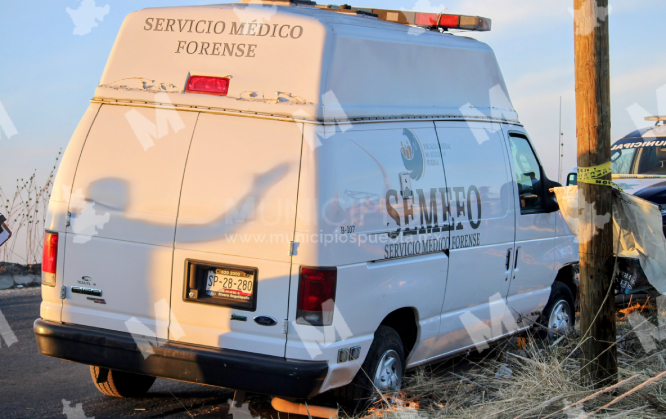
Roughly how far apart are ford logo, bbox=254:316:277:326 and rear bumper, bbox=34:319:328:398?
0.70 ft

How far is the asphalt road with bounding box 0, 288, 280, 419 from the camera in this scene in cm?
541

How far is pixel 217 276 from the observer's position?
15.7 feet

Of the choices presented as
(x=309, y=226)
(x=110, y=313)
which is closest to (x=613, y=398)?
(x=309, y=226)

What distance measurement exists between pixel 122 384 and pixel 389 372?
85.9 inches

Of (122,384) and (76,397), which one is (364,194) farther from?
(76,397)

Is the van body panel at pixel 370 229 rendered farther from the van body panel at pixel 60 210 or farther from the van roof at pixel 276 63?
the van body panel at pixel 60 210

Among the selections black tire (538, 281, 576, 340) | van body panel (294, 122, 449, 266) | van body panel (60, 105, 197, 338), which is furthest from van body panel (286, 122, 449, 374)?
black tire (538, 281, 576, 340)

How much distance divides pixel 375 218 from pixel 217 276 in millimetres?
1161

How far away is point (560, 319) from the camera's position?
792 cm

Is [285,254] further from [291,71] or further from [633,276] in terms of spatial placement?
[633,276]

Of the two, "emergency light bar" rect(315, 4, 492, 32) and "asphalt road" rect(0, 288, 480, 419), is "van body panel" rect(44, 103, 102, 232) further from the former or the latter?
"emergency light bar" rect(315, 4, 492, 32)

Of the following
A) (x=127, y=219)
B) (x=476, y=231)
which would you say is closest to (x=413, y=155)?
(x=476, y=231)

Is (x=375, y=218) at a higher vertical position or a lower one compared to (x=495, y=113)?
lower

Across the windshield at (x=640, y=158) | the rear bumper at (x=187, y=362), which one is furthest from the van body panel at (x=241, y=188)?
the windshield at (x=640, y=158)
